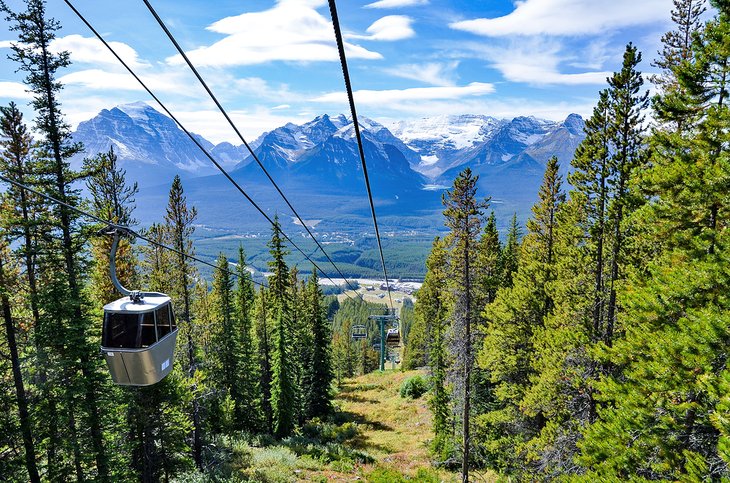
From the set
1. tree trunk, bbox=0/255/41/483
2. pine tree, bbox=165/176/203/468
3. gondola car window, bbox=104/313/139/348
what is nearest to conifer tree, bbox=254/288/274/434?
pine tree, bbox=165/176/203/468

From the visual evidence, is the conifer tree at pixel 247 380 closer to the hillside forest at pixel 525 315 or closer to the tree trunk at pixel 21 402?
the hillside forest at pixel 525 315

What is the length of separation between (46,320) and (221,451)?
15802 millimetres

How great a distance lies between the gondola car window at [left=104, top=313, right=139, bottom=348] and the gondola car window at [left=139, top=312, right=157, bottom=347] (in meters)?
0.15

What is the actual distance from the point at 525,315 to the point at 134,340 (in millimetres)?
19691

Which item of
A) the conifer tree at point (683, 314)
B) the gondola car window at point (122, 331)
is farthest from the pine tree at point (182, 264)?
the conifer tree at point (683, 314)

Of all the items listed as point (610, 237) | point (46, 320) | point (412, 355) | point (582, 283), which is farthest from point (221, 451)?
point (412, 355)

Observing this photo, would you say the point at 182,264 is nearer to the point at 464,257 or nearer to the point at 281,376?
the point at 281,376

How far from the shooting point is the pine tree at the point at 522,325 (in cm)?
2319

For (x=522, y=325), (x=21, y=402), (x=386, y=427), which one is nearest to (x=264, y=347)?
(x=386, y=427)

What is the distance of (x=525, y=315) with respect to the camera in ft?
78.1

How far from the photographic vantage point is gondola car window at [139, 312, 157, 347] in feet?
34.4

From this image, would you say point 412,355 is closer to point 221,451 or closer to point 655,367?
point 221,451

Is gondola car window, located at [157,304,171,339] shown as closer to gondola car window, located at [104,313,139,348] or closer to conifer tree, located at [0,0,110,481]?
gondola car window, located at [104,313,139,348]

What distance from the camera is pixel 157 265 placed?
24.4 meters
